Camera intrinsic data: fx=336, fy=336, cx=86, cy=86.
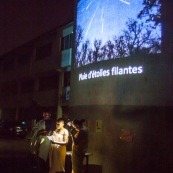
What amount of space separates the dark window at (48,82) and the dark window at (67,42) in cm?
421

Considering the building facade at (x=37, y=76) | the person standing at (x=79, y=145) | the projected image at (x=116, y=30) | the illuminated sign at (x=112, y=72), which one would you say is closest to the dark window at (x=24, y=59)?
the building facade at (x=37, y=76)

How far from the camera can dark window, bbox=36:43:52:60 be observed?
34.2 m

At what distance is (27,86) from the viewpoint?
41.9 meters

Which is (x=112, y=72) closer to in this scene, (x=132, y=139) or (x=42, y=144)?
(x=132, y=139)

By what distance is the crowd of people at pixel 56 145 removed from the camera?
9133 millimetres

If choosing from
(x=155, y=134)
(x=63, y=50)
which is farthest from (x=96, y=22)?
(x=63, y=50)

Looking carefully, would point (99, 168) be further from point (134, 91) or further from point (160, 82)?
point (160, 82)

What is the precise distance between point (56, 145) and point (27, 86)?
33.2m

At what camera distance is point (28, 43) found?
38375mm

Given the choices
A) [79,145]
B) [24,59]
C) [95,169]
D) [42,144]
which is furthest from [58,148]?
[24,59]

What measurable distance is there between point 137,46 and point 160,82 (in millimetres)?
1532

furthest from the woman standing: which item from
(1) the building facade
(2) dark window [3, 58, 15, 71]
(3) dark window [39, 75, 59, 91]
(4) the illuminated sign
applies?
(2) dark window [3, 58, 15, 71]

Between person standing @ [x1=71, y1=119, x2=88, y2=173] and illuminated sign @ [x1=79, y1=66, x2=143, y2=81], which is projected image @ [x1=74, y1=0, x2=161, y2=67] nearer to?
illuminated sign @ [x1=79, y1=66, x2=143, y2=81]

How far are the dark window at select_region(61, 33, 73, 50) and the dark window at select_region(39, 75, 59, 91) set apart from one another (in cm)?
421
